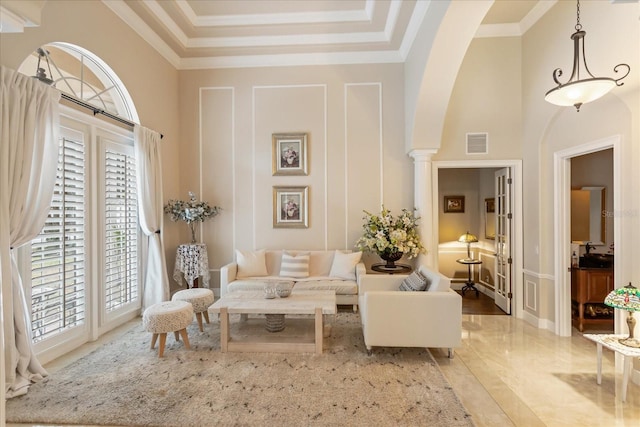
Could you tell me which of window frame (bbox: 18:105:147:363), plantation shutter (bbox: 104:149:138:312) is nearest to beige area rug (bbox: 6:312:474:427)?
window frame (bbox: 18:105:147:363)

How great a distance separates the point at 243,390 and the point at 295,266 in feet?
8.08

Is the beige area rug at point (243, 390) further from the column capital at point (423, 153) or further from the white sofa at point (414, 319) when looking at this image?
the column capital at point (423, 153)

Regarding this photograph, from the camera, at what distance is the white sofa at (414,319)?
3.37 m

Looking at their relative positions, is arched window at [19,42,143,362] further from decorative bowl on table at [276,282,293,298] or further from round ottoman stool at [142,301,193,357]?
decorative bowl on table at [276,282,293,298]

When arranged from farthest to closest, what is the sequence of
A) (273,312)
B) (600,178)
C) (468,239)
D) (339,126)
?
1. (468,239)
2. (339,126)
3. (600,178)
4. (273,312)

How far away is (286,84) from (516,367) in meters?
5.20

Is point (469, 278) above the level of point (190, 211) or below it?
below

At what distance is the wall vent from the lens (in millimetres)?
4992

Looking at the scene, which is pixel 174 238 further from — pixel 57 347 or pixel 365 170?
pixel 365 170

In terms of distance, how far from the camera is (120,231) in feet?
14.4

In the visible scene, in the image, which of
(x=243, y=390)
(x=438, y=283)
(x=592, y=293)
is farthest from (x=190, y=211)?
(x=592, y=293)

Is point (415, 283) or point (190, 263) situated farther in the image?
point (190, 263)

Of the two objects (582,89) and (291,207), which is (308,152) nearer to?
(291,207)

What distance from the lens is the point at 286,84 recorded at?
18.5 ft
